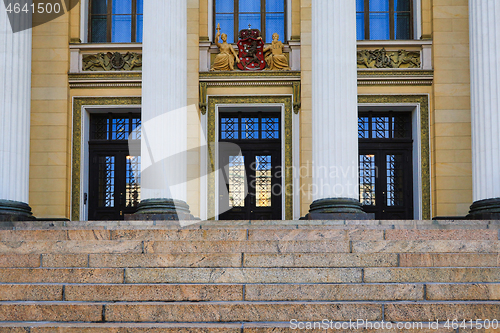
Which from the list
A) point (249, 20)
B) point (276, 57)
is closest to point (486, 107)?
point (276, 57)

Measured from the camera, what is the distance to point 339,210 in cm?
1360

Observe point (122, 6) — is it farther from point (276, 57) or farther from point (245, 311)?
point (245, 311)

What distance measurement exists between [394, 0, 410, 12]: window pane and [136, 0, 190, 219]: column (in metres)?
7.30

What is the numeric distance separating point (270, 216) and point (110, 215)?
4.82 metres

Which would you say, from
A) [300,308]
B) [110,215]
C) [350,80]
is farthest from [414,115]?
[300,308]

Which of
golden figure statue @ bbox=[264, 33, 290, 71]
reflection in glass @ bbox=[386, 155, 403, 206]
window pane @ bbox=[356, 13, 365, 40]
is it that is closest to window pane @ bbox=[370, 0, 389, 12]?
window pane @ bbox=[356, 13, 365, 40]

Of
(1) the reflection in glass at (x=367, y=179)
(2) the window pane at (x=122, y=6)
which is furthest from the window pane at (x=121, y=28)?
(1) the reflection in glass at (x=367, y=179)

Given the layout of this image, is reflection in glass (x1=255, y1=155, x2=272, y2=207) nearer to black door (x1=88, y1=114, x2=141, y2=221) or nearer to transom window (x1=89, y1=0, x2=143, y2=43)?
black door (x1=88, y1=114, x2=141, y2=221)

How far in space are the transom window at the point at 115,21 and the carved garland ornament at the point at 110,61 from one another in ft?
2.37

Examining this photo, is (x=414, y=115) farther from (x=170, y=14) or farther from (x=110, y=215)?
(x=110, y=215)

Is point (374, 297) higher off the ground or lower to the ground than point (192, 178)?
lower

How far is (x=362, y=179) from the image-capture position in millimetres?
18391

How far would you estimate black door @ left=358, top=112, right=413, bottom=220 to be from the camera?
18.2 metres

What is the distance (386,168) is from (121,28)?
30.1 ft
